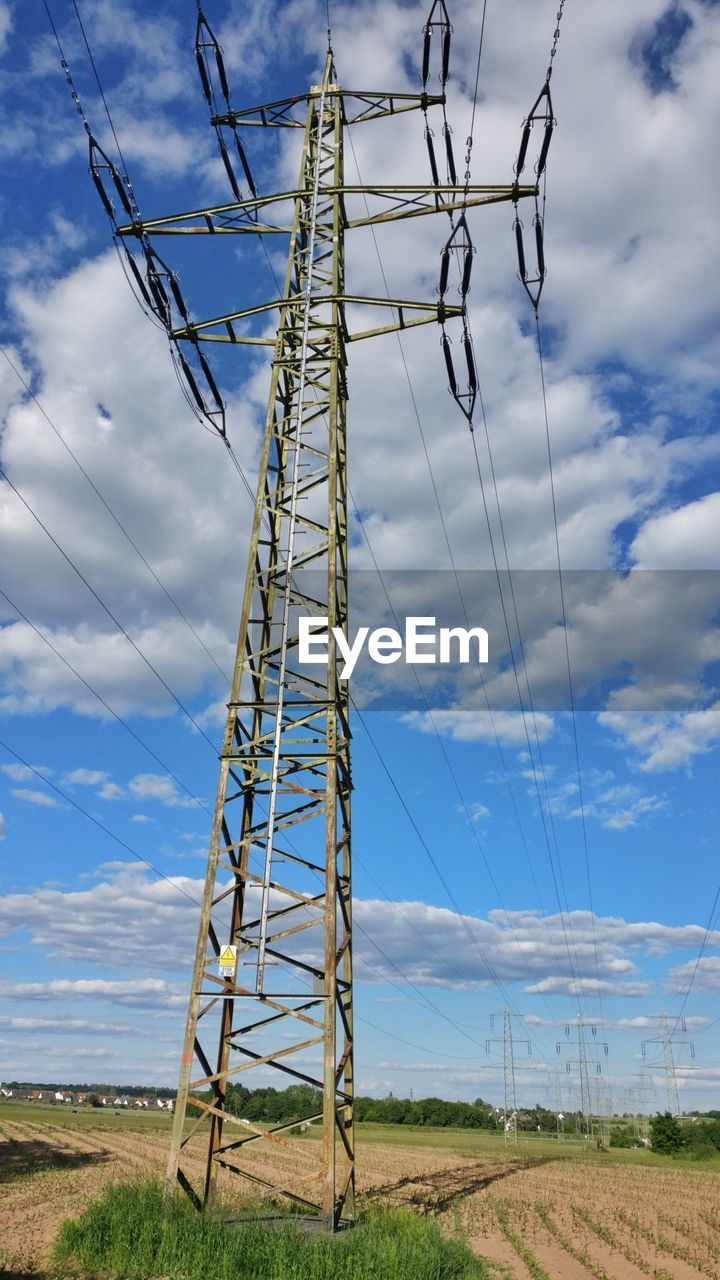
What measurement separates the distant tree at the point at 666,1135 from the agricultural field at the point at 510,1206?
35.6 m

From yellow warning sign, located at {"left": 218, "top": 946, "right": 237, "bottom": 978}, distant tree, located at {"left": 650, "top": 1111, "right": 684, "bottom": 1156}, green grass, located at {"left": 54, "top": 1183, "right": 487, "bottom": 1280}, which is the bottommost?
distant tree, located at {"left": 650, "top": 1111, "right": 684, "bottom": 1156}

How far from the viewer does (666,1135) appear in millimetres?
78875

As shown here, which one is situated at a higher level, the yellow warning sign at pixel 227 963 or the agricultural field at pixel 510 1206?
the yellow warning sign at pixel 227 963

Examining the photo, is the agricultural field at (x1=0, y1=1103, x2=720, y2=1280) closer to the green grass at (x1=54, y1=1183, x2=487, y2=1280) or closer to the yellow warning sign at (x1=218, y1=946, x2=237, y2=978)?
the green grass at (x1=54, y1=1183, x2=487, y2=1280)

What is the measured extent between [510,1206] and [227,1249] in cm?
1802

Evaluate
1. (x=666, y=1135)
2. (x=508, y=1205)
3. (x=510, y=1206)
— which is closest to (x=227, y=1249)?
(x=510, y=1206)

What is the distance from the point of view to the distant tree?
256 ft

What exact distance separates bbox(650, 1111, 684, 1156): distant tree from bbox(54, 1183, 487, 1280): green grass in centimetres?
7692

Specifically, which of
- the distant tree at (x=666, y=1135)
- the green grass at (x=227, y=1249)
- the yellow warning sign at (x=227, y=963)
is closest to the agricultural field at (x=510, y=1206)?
the green grass at (x=227, y=1249)

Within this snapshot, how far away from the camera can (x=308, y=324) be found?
750 inches

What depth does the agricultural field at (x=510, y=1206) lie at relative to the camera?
17219 millimetres

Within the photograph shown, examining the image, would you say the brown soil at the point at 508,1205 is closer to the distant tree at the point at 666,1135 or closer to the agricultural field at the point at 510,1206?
the agricultural field at the point at 510,1206

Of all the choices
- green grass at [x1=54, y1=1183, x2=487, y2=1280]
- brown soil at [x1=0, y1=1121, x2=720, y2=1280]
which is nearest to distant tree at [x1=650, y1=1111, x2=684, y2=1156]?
brown soil at [x1=0, y1=1121, x2=720, y2=1280]

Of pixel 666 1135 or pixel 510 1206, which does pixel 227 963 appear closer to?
pixel 510 1206
